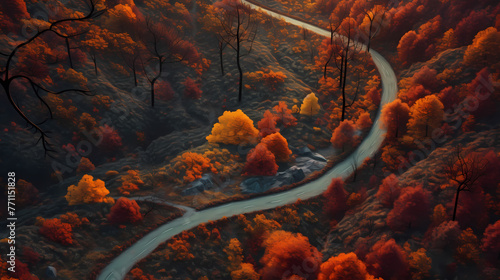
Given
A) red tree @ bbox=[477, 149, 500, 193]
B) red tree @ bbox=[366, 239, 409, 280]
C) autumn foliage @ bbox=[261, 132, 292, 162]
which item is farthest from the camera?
autumn foliage @ bbox=[261, 132, 292, 162]

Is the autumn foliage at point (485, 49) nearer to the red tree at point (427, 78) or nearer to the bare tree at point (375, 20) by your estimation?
the red tree at point (427, 78)

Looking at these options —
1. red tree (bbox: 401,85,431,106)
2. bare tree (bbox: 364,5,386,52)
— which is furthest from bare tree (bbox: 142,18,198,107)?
red tree (bbox: 401,85,431,106)

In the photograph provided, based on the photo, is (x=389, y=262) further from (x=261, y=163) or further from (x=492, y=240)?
(x=261, y=163)

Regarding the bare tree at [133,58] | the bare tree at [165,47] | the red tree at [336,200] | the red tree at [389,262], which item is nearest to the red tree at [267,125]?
the red tree at [336,200]

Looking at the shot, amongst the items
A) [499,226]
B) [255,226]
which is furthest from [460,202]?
[255,226]

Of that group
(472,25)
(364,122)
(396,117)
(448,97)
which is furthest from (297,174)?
(472,25)

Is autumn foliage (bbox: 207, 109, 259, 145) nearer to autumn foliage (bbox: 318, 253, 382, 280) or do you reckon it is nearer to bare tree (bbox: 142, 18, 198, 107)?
bare tree (bbox: 142, 18, 198, 107)
